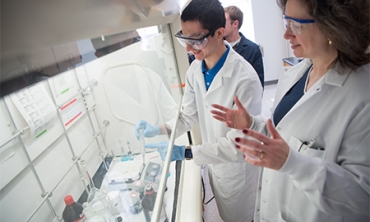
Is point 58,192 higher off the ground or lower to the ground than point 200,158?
lower

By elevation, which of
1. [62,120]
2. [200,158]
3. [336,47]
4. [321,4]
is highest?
[321,4]

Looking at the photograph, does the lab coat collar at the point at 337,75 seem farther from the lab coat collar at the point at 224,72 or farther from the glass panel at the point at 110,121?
the glass panel at the point at 110,121

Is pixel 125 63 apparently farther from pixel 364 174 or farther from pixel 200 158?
pixel 364 174

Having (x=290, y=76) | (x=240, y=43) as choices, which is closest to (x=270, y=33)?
(x=240, y=43)

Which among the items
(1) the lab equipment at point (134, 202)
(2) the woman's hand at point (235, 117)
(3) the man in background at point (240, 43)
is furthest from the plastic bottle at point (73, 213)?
(3) the man in background at point (240, 43)

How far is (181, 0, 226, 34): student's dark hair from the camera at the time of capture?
1.12 meters

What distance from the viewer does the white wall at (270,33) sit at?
4.55 m

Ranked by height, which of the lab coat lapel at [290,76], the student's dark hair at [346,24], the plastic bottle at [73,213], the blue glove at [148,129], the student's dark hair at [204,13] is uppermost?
the student's dark hair at [204,13]

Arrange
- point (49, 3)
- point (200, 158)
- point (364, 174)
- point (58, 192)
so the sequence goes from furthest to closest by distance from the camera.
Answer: point (58, 192), point (200, 158), point (364, 174), point (49, 3)

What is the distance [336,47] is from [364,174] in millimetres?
419

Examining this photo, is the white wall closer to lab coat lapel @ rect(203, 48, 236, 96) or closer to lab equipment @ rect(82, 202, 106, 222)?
lab coat lapel @ rect(203, 48, 236, 96)

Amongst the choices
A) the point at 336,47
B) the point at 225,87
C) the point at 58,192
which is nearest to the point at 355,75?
the point at 336,47

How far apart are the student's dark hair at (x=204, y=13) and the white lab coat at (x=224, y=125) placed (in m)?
0.23

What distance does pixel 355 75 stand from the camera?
2.41 feet
